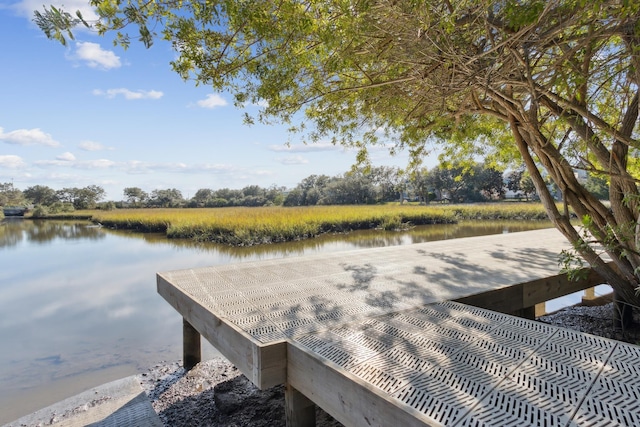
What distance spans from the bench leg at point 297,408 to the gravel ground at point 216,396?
662mm

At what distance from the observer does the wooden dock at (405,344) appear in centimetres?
112

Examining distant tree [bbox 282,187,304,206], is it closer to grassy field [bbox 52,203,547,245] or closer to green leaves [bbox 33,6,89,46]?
grassy field [bbox 52,203,547,245]

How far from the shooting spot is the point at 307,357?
1.48m

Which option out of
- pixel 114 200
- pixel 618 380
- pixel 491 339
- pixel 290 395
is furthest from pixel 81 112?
pixel 114 200

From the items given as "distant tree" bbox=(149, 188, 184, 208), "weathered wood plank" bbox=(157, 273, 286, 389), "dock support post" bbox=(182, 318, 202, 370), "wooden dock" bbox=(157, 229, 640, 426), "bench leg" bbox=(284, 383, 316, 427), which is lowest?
"dock support post" bbox=(182, 318, 202, 370)

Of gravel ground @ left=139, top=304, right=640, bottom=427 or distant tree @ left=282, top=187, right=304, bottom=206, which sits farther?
distant tree @ left=282, top=187, right=304, bottom=206

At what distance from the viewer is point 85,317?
452cm

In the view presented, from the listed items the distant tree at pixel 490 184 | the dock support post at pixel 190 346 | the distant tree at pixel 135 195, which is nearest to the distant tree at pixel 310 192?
the distant tree at pixel 490 184

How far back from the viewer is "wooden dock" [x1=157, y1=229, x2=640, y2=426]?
112 centimetres

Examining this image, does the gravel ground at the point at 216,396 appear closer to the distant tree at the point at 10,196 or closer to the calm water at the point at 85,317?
the calm water at the point at 85,317

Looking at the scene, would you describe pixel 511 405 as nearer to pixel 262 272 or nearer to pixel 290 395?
pixel 290 395

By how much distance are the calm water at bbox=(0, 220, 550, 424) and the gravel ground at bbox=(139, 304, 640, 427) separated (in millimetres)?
357

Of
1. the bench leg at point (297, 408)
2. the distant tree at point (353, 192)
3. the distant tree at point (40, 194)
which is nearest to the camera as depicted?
the bench leg at point (297, 408)

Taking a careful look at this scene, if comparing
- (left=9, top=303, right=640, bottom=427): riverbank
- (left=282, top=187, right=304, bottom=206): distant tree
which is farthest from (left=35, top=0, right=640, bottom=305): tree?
(left=282, top=187, right=304, bottom=206): distant tree
